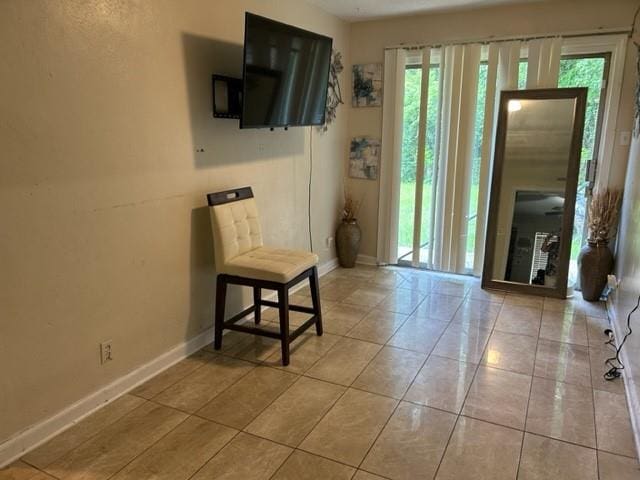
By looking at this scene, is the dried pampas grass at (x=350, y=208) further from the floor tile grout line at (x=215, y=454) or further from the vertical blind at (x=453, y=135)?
the floor tile grout line at (x=215, y=454)

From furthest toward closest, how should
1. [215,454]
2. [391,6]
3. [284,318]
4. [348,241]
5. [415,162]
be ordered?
1. [348,241]
2. [415,162]
3. [391,6]
4. [284,318]
5. [215,454]

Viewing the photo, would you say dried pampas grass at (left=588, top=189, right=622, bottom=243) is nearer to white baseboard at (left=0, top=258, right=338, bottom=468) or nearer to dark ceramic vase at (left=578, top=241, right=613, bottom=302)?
dark ceramic vase at (left=578, top=241, right=613, bottom=302)

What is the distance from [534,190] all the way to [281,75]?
→ 2284 mm

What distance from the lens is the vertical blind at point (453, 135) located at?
3855 mm

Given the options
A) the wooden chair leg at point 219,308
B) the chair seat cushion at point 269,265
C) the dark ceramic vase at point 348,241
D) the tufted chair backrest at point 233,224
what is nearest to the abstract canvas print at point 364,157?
the dark ceramic vase at point 348,241

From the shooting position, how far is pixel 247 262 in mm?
2773

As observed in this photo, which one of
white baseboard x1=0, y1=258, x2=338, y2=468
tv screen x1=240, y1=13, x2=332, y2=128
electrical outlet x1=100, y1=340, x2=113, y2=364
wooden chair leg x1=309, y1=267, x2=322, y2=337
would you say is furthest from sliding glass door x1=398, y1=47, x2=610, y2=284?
electrical outlet x1=100, y1=340, x2=113, y2=364

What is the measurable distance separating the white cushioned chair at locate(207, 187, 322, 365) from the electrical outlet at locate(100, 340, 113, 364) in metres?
0.66

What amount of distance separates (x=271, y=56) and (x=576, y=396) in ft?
8.25

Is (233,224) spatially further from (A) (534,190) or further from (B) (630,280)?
(A) (534,190)

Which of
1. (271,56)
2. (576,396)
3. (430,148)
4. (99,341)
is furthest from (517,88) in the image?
(99,341)

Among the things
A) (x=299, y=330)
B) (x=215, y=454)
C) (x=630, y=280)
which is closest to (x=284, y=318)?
(x=299, y=330)

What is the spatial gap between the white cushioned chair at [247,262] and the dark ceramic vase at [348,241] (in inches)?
62.0

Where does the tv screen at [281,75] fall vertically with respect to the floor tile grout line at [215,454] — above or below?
above
